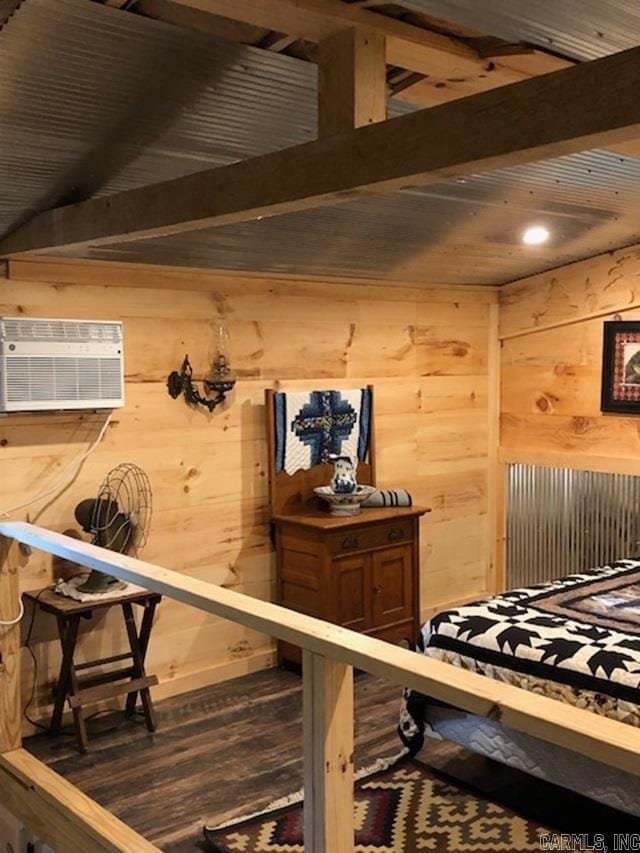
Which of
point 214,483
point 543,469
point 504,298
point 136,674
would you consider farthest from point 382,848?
point 504,298

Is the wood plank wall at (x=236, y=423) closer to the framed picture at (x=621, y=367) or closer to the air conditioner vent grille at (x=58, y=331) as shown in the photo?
the air conditioner vent grille at (x=58, y=331)

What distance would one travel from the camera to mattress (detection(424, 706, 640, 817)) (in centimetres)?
289

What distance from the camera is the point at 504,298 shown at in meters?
5.84

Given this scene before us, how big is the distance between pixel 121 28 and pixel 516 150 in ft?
3.51

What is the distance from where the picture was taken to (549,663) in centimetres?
310

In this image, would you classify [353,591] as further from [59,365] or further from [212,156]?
[212,156]

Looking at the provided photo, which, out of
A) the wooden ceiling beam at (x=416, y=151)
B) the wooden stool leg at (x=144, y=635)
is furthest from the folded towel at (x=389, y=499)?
the wooden ceiling beam at (x=416, y=151)

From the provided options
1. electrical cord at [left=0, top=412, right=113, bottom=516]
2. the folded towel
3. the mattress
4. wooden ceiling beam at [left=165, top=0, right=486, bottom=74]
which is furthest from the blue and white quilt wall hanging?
wooden ceiling beam at [left=165, top=0, right=486, bottom=74]

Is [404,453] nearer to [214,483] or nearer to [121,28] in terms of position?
[214,483]

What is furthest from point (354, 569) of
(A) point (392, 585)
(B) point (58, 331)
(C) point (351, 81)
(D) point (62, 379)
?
(C) point (351, 81)

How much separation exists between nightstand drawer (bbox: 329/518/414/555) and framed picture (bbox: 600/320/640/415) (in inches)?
55.8

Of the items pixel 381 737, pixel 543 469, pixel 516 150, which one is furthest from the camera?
pixel 543 469

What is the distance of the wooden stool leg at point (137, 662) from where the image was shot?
3980mm

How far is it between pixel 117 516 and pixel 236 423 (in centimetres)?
88
